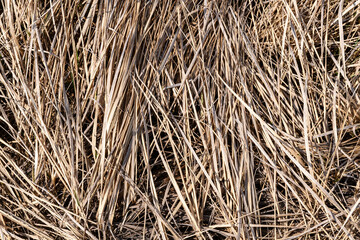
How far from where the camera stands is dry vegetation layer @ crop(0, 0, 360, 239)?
1117mm

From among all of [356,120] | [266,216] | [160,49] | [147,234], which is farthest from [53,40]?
[356,120]

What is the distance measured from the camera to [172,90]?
1.26 meters

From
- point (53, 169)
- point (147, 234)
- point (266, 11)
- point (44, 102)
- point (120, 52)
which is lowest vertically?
point (147, 234)

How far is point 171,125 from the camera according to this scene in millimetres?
1165

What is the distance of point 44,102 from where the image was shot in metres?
1.21

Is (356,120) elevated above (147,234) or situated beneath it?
elevated above

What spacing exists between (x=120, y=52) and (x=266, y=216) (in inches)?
25.3

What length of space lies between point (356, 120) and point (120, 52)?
2.41ft

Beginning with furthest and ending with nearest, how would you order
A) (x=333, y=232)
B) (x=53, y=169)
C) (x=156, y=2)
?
1. (x=156, y=2)
2. (x=53, y=169)
3. (x=333, y=232)

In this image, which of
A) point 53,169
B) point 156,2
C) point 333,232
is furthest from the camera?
point 156,2

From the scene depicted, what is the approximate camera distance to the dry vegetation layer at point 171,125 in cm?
112

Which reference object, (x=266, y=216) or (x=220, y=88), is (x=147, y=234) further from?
(x=220, y=88)

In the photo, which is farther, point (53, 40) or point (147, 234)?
point (53, 40)

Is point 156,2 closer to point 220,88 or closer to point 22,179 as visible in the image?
point 220,88
